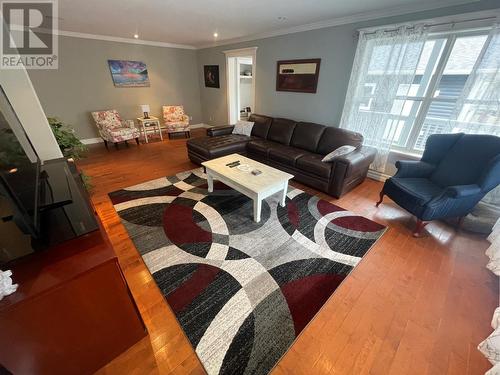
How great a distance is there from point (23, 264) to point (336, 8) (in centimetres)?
385

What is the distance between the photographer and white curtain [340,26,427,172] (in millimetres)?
2584

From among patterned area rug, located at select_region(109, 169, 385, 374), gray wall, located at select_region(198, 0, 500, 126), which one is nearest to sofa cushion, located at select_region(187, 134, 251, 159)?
patterned area rug, located at select_region(109, 169, 385, 374)

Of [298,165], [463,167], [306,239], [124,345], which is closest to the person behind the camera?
[124,345]

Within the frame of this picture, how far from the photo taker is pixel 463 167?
221 centimetres

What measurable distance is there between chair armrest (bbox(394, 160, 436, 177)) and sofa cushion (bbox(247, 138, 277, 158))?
73.9 inches

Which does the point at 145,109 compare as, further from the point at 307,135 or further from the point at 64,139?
the point at 307,135

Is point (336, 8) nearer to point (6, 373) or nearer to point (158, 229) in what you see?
point (158, 229)

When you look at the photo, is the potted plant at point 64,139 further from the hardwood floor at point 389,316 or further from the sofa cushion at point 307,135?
the sofa cushion at point 307,135

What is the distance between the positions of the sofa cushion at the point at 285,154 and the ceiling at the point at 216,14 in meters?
1.88

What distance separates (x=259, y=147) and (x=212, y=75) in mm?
3423

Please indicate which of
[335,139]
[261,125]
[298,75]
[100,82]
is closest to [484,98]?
[335,139]

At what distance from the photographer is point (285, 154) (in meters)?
3.25

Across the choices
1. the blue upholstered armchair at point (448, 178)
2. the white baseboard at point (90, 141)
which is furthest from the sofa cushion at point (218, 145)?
the white baseboard at point (90, 141)

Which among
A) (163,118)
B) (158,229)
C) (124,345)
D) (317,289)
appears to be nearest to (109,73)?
(163,118)
